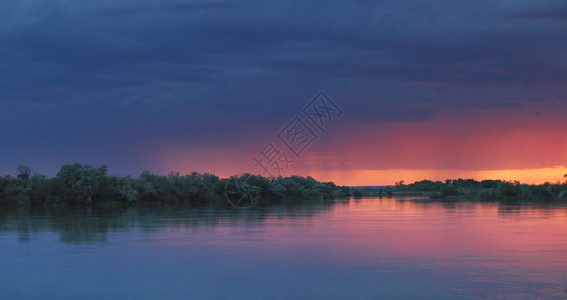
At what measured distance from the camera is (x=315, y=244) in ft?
77.8

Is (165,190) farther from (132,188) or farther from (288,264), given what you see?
(288,264)

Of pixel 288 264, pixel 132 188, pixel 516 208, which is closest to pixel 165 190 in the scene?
pixel 132 188

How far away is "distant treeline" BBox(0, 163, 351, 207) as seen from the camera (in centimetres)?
7181

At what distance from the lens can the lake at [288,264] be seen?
558 inches

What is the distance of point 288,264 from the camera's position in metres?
18.4

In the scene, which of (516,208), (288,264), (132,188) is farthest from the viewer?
(132,188)

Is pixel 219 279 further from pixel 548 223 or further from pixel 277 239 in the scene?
pixel 548 223

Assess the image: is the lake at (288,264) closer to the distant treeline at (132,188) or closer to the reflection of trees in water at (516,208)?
the reflection of trees in water at (516,208)

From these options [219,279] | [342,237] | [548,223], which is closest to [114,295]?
[219,279]

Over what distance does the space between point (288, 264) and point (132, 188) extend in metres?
66.6

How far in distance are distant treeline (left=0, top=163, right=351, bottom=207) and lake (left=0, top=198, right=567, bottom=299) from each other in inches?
1758

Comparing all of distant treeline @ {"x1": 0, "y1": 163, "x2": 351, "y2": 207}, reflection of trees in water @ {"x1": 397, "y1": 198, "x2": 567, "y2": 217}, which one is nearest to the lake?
reflection of trees in water @ {"x1": 397, "y1": 198, "x2": 567, "y2": 217}

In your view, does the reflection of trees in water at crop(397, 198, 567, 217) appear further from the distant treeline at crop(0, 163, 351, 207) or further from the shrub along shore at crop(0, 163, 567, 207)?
the distant treeline at crop(0, 163, 351, 207)

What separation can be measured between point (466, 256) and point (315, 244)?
6.23 m
